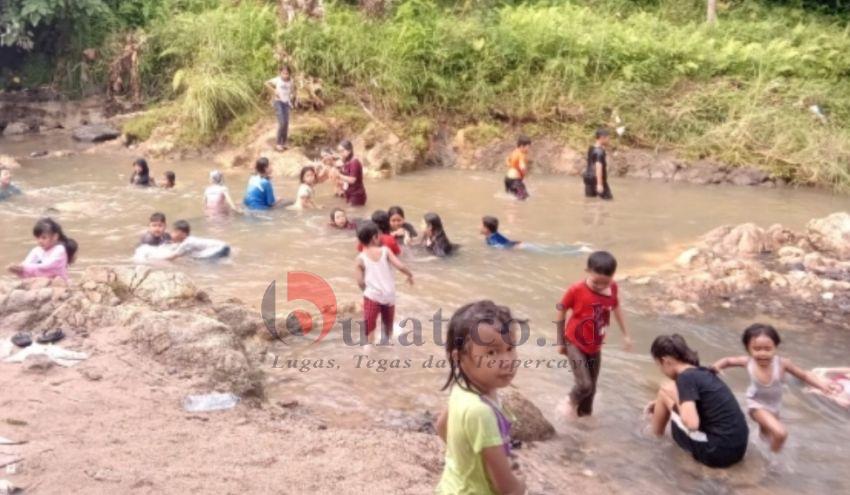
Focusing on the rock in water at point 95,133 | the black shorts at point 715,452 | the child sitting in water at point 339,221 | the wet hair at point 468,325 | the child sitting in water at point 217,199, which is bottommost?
the black shorts at point 715,452

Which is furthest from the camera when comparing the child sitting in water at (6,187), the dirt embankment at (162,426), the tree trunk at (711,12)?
the tree trunk at (711,12)

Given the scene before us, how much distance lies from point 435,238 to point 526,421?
458 cm

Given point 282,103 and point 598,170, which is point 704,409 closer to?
point 598,170

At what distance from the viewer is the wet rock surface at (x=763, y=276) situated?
8188 mm

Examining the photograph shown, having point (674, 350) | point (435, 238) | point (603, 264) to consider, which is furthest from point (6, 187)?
point (674, 350)

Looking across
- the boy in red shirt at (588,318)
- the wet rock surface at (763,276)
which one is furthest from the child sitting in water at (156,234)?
the boy in red shirt at (588,318)

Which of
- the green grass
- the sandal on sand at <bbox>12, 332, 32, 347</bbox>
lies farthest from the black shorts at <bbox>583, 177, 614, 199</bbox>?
the sandal on sand at <bbox>12, 332, 32, 347</bbox>

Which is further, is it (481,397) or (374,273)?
(374,273)

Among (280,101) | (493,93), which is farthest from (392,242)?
(493,93)

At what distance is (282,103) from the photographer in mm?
15695

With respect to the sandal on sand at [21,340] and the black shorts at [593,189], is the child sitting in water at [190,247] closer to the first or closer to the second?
the sandal on sand at [21,340]

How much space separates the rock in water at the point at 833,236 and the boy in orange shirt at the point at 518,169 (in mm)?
4077

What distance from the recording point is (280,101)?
15.7m

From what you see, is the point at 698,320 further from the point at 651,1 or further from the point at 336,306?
the point at 651,1
